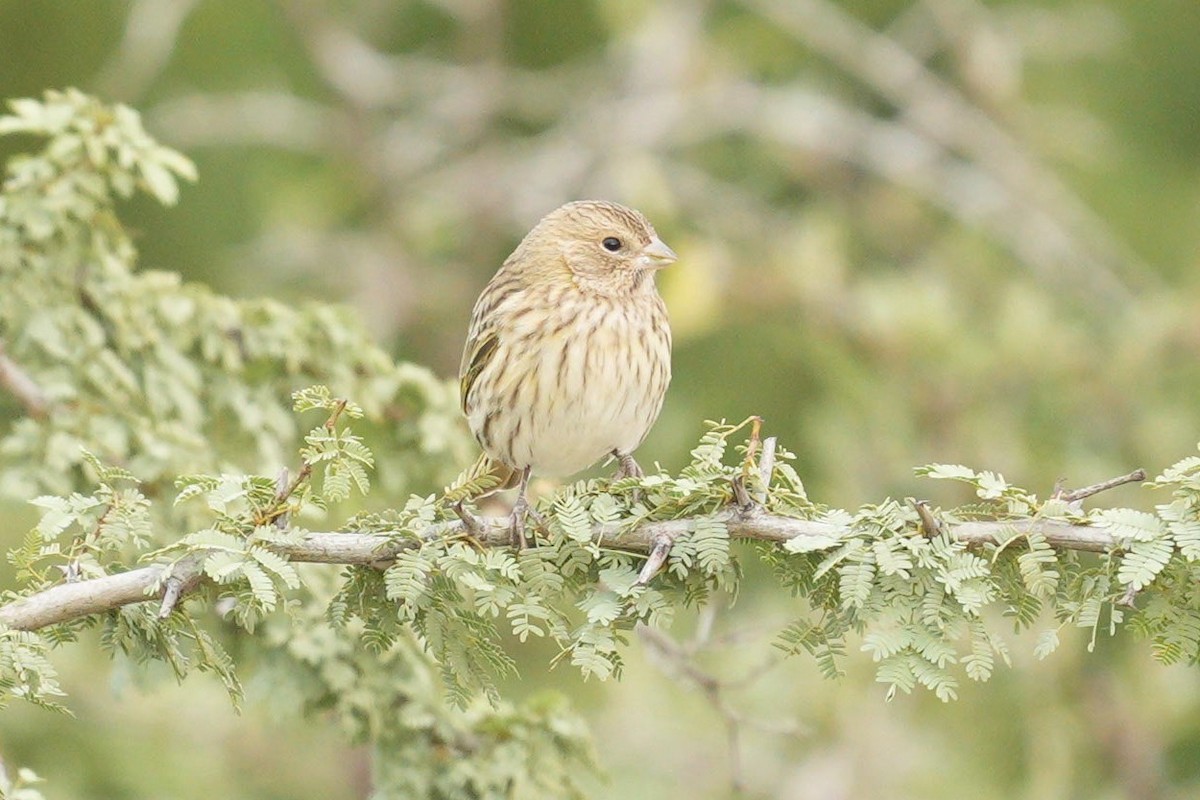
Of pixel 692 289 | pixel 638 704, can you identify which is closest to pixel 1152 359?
pixel 692 289

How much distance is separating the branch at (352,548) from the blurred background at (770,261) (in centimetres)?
309

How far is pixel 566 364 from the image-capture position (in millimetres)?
4852

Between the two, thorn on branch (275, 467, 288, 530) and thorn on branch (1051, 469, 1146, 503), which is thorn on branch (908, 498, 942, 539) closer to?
thorn on branch (1051, 469, 1146, 503)

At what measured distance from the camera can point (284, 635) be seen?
13.7 feet

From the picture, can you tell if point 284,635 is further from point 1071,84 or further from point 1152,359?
point 1071,84

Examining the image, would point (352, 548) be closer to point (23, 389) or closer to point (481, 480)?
point (481, 480)

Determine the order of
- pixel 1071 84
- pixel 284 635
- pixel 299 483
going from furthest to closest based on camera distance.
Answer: pixel 1071 84, pixel 284 635, pixel 299 483

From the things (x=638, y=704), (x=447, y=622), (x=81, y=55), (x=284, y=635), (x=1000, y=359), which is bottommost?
(x=447, y=622)

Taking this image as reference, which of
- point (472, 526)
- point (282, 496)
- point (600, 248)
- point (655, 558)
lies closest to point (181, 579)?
point (282, 496)

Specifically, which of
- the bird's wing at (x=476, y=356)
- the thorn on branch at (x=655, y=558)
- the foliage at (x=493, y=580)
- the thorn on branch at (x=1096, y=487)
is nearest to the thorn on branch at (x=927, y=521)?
the foliage at (x=493, y=580)

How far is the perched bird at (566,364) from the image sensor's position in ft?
15.8

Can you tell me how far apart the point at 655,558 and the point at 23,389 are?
1732 millimetres

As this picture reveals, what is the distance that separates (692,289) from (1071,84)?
165 inches

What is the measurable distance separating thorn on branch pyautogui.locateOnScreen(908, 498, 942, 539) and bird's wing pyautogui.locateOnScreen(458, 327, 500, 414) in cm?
186
